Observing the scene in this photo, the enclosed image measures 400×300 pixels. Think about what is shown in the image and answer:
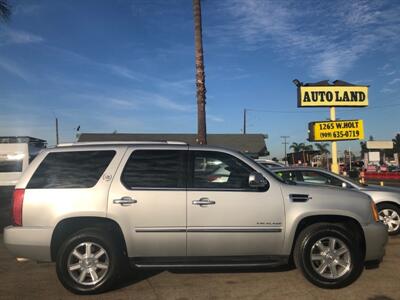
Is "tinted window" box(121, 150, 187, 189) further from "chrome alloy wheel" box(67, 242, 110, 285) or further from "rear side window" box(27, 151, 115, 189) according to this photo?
"chrome alloy wheel" box(67, 242, 110, 285)

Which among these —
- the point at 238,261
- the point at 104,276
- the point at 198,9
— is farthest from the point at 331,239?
the point at 198,9

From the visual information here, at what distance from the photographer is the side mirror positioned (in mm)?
5699

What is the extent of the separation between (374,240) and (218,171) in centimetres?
219

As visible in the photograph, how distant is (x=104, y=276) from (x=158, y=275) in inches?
41.5

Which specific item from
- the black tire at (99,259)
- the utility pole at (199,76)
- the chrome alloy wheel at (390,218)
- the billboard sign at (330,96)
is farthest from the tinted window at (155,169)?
the billboard sign at (330,96)

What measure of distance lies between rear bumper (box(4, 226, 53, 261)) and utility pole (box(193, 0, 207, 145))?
8.82m

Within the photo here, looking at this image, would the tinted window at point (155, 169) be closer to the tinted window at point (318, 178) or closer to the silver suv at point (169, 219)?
the silver suv at point (169, 219)

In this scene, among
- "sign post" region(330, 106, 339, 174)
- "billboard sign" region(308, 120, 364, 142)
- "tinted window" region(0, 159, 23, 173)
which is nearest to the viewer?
"sign post" region(330, 106, 339, 174)

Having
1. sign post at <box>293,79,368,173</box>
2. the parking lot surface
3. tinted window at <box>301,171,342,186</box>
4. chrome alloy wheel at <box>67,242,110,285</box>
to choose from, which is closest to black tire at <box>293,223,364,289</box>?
the parking lot surface

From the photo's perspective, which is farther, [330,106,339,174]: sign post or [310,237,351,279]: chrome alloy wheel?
[330,106,339,174]: sign post

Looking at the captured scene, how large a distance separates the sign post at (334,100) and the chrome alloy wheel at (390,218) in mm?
13615

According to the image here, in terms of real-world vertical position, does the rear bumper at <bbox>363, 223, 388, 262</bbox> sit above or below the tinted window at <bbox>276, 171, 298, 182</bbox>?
below

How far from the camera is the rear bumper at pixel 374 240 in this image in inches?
233

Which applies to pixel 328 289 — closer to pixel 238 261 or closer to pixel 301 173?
pixel 238 261
